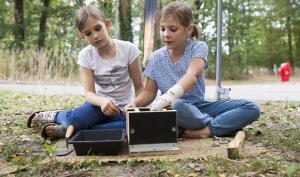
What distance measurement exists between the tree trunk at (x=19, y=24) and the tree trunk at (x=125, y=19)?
8.62 meters

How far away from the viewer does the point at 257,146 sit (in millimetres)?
2422

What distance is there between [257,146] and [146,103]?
78cm

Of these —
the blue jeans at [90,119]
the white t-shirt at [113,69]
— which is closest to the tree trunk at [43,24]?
the white t-shirt at [113,69]

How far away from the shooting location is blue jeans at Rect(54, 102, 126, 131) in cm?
271

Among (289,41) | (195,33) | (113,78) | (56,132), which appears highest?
(289,41)

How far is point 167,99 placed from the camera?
2.40m

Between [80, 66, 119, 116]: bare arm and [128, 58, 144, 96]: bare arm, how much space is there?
28cm

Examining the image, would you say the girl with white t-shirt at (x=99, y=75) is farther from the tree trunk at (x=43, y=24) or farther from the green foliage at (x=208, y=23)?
the tree trunk at (x=43, y=24)

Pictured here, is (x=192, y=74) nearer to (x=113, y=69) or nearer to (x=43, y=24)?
(x=113, y=69)

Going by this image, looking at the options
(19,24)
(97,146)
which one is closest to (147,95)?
(97,146)

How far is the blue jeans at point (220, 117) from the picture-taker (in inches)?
104

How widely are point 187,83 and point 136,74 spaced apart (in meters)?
0.55

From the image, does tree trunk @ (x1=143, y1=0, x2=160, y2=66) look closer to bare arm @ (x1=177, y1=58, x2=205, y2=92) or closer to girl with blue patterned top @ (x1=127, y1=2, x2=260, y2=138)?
girl with blue patterned top @ (x1=127, y1=2, x2=260, y2=138)

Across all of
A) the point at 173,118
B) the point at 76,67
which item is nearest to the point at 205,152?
the point at 173,118
